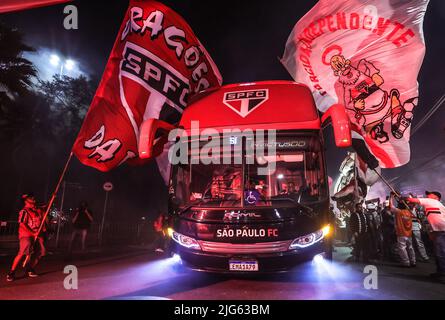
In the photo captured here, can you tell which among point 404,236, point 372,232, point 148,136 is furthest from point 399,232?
point 148,136

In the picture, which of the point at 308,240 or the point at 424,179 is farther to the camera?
the point at 424,179

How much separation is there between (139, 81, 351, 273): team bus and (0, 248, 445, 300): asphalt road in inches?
16.3

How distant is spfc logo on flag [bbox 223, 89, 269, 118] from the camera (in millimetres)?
5770

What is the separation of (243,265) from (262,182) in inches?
54.3

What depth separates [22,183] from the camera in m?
22.0

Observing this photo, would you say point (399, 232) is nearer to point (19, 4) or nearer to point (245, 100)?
point (245, 100)

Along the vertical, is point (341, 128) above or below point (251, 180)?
above

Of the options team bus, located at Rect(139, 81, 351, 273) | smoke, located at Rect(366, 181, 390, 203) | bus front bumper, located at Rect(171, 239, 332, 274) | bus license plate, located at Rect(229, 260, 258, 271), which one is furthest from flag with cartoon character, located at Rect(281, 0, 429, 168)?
smoke, located at Rect(366, 181, 390, 203)

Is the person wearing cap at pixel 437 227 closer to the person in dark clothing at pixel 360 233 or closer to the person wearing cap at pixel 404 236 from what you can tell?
the person wearing cap at pixel 404 236

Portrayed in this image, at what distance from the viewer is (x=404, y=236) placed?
831 centimetres

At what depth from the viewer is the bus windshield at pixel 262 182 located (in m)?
4.94

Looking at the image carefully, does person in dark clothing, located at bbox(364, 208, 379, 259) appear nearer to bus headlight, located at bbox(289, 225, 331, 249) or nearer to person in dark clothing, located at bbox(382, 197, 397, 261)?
person in dark clothing, located at bbox(382, 197, 397, 261)

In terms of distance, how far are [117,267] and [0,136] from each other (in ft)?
58.2
